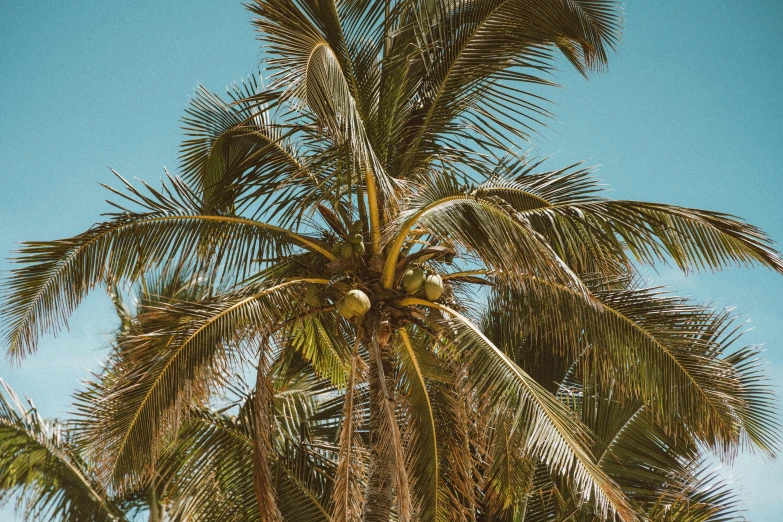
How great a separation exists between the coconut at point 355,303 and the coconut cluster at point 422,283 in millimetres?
342

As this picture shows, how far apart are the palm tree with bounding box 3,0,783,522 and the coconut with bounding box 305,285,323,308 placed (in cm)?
2

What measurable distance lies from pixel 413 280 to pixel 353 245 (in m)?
0.52

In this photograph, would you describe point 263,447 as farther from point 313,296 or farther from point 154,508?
point 154,508

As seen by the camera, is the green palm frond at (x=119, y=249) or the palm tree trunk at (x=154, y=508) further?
the palm tree trunk at (x=154, y=508)

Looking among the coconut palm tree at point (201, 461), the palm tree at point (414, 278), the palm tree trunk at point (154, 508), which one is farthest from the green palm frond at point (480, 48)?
the palm tree trunk at point (154, 508)

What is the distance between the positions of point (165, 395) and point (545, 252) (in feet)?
9.10

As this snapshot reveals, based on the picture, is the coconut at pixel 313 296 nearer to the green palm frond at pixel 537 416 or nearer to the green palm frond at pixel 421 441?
the green palm frond at pixel 537 416

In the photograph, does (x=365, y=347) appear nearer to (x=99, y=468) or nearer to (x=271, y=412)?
(x=271, y=412)

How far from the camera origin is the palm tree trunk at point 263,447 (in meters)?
5.78

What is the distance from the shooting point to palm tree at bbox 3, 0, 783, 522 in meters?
5.58

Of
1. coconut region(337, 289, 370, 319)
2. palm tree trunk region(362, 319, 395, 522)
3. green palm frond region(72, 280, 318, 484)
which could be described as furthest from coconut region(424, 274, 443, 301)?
green palm frond region(72, 280, 318, 484)

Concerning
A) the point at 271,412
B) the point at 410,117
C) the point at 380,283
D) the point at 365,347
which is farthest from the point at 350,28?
the point at 271,412

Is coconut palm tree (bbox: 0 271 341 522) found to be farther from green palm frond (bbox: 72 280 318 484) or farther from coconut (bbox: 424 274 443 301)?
coconut (bbox: 424 274 443 301)

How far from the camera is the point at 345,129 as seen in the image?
5434 millimetres
